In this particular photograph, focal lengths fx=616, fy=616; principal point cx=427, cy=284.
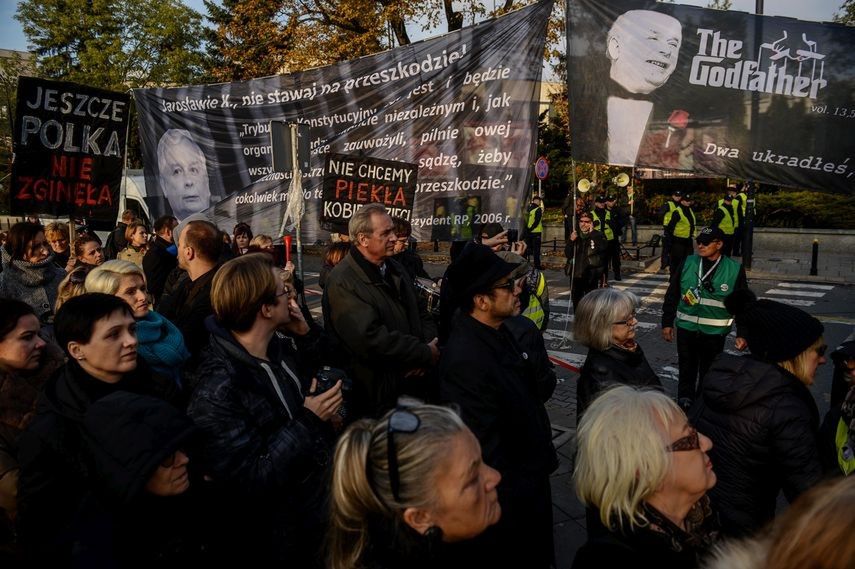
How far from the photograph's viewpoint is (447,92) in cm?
561

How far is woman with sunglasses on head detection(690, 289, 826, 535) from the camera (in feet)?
8.25

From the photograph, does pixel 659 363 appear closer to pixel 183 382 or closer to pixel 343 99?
pixel 343 99

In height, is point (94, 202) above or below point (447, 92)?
below

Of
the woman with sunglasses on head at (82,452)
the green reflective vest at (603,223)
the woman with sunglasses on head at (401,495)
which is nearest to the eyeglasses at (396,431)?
the woman with sunglasses on head at (401,495)

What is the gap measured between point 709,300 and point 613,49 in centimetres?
230

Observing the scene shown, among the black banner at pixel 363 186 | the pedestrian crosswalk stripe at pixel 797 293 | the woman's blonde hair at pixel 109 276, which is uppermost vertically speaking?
the black banner at pixel 363 186

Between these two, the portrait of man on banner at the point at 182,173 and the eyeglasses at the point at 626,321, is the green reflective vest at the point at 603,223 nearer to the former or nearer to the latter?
the portrait of man on banner at the point at 182,173

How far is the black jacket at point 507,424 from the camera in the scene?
2514mm

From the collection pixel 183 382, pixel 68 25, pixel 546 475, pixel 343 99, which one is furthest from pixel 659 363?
pixel 68 25

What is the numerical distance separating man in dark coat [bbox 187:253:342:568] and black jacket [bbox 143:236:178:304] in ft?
11.3

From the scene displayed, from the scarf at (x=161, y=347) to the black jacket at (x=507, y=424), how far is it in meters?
1.37

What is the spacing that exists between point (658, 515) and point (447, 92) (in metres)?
4.50

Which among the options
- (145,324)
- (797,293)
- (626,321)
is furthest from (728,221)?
(145,324)

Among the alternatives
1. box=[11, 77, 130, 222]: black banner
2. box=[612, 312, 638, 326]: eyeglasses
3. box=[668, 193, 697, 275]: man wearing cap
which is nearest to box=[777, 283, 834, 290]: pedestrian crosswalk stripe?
box=[668, 193, 697, 275]: man wearing cap
